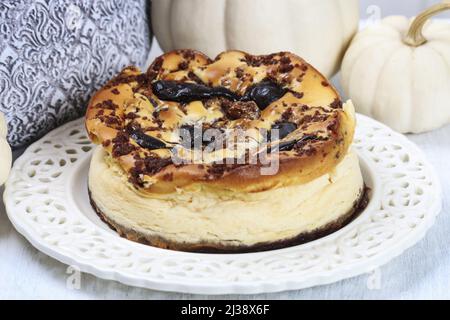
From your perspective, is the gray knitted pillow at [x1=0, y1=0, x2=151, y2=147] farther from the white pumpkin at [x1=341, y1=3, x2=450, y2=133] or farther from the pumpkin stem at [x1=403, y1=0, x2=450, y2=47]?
the pumpkin stem at [x1=403, y1=0, x2=450, y2=47]

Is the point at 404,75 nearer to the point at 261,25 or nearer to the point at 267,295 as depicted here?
the point at 261,25

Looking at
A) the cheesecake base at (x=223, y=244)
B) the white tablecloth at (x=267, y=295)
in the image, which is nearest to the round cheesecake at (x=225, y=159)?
A: the cheesecake base at (x=223, y=244)

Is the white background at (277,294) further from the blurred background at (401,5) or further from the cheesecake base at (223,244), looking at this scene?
the blurred background at (401,5)

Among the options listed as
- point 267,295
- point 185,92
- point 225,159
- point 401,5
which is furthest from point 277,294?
point 401,5

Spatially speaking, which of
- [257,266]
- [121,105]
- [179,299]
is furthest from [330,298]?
[121,105]

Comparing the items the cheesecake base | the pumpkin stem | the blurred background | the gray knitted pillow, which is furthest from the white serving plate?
the blurred background

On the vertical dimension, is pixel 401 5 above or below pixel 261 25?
below
